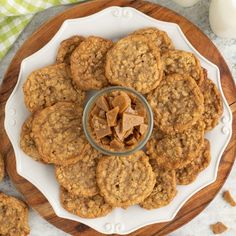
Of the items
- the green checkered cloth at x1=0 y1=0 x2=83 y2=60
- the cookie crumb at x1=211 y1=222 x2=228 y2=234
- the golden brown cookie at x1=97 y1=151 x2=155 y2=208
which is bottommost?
the cookie crumb at x1=211 y1=222 x2=228 y2=234

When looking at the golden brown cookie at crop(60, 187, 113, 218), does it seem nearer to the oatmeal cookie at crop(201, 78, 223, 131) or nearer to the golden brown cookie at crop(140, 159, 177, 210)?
the golden brown cookie at crop(140, 159, 177, 210)

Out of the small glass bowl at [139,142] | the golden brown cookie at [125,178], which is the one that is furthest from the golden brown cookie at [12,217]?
the small glass bowl at [139,142]

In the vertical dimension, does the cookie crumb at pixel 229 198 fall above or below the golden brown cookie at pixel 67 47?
below

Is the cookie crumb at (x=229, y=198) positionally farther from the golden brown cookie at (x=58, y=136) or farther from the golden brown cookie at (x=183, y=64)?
the golden brown cookie at (x=58, y=136)

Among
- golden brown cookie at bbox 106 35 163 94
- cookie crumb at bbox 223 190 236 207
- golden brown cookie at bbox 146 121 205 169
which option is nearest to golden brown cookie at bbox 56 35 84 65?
golden brown cookie at bbox 106 35 163 94

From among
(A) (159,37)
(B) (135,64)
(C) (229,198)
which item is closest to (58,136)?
(B) (135,64)

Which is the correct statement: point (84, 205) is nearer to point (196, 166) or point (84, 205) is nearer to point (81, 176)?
point (81, 176)

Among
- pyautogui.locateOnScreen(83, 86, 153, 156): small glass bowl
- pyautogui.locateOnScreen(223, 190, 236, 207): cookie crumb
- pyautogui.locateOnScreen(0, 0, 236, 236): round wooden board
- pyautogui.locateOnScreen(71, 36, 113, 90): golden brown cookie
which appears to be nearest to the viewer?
pyautogui.locateOnScreen(83, 86, 153, 156): small glass bowl

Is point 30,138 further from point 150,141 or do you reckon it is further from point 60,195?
point 150,141
